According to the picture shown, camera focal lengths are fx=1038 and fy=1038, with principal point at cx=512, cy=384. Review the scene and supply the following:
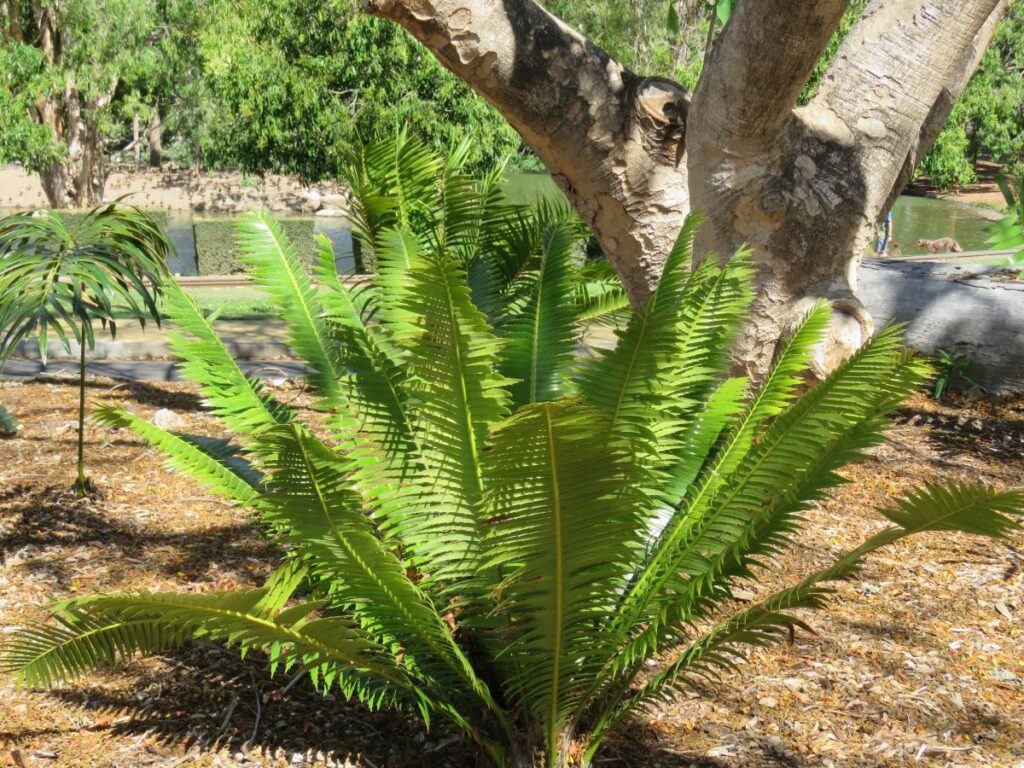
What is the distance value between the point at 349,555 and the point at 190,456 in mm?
746

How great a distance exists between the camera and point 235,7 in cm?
1728

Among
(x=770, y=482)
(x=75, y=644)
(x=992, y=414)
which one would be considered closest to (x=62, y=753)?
(x=75, y=644)

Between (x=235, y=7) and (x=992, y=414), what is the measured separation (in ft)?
48.0

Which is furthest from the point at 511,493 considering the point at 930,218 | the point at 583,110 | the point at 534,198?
the point at 930,218

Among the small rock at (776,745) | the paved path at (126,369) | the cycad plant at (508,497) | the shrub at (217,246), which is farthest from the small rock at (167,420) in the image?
the shrub at (217,246)

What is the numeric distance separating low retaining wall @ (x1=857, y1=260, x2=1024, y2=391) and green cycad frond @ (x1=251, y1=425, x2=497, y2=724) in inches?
188

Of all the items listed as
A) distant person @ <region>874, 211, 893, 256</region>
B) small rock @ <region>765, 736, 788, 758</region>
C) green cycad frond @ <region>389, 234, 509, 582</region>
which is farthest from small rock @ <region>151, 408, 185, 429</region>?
distant person @ <region>874, 211, 893, 256</region>

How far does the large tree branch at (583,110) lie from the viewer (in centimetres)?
394

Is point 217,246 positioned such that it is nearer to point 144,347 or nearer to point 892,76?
point 144,347

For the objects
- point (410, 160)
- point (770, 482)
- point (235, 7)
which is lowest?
point (770, 482)

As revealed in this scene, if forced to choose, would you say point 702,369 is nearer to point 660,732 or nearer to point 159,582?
point 660,732

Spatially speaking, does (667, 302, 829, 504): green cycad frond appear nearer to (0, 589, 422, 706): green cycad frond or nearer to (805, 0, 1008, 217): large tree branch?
(0, 589, 422, 706): green cycad frond

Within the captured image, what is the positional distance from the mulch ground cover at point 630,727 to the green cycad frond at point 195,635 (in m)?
0.15

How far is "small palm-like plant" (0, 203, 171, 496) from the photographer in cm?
379
